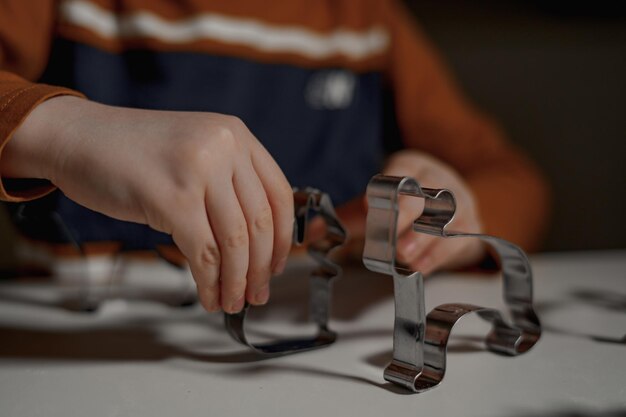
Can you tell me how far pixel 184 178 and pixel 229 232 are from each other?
33 millimetres

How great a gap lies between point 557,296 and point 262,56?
1.23 feet

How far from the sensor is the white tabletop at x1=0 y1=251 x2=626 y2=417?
28 centimetres

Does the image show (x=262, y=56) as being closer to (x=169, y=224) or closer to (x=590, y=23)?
(x=169, y=224)

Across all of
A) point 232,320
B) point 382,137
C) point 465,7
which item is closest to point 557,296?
point 232,320

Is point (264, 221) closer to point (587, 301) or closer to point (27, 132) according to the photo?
point (27, 132)

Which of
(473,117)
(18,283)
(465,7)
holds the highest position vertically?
(465,7)

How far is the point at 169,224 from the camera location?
0.29 metres

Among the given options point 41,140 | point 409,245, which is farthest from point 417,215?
point 41,140

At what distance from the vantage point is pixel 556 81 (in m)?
0.94

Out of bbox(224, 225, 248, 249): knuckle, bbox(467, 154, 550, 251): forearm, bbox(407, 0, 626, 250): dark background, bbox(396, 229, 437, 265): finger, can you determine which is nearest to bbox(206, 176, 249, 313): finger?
bbox(224, 225, 248, 249): knuckle

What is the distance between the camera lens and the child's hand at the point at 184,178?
0.95 ft

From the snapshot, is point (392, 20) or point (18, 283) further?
point (392, 20)

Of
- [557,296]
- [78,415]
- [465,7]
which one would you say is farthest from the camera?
[465,7]

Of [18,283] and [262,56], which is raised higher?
[262,56]
